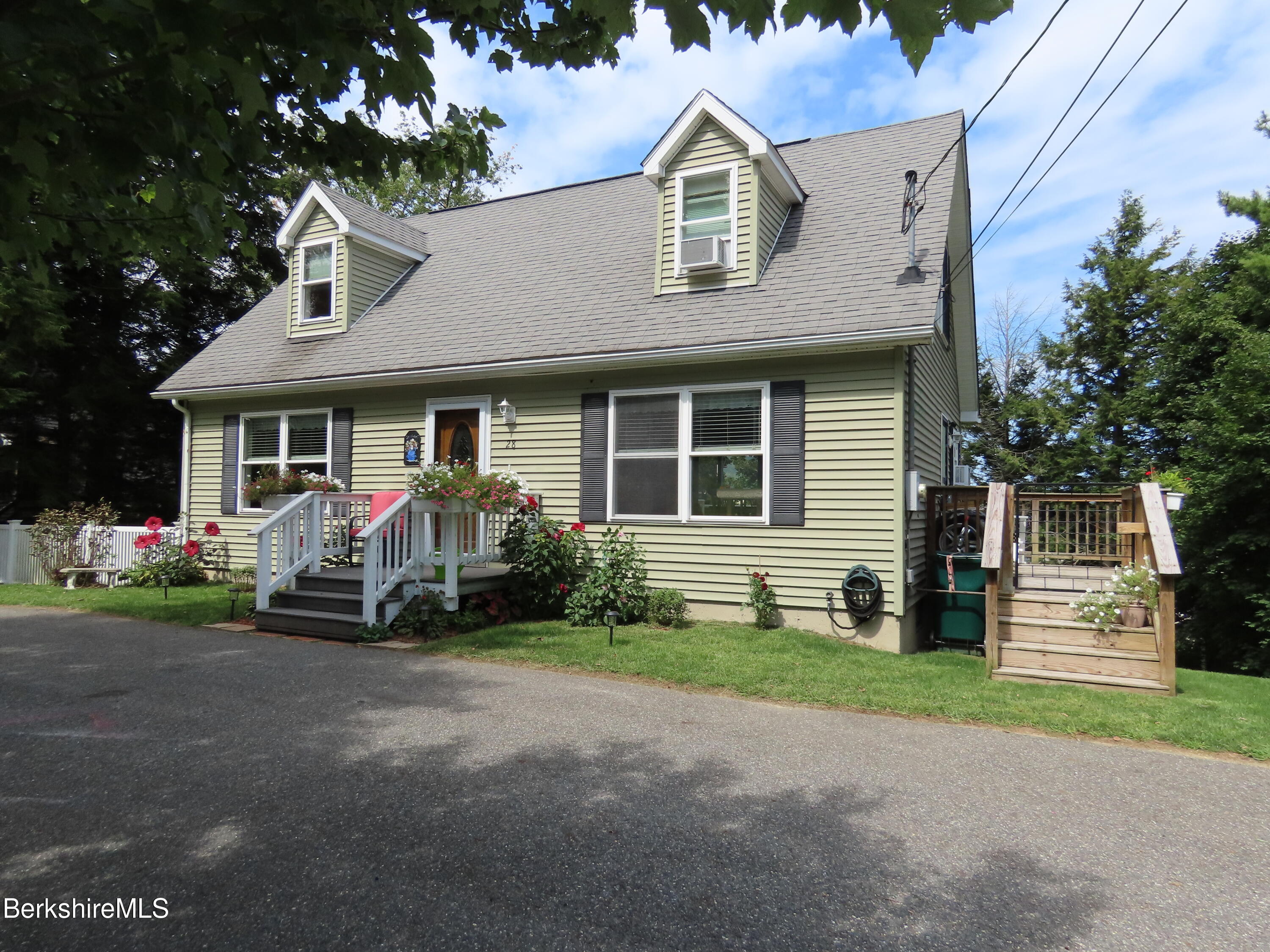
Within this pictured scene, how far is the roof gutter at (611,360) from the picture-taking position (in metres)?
7.53

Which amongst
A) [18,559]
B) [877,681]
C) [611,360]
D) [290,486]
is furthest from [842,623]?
[18,559]

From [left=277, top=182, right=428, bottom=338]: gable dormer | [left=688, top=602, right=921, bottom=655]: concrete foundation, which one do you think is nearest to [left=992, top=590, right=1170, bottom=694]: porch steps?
[left=688, top=602, right=921, bottom=655]: concrete foundation

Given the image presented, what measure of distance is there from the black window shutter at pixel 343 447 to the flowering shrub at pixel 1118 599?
895cm

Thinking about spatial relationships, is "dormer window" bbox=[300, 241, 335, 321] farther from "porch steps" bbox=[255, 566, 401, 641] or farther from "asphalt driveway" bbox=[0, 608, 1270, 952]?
"asphalt driveway" bbox=[0, 608, 1270, 952]

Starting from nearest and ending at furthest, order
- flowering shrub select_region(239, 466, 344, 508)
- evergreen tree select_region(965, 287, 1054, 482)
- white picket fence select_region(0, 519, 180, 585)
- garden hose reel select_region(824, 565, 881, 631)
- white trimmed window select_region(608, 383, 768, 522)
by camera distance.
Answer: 1. garden hose reel select_region(824, 565, 881, 631)
2. white trimmed window select_region(608, 383, 768, 522)
3. flowering shrub select_region(239, 466, 344, 508)
4. white picket fence select_region(0, 519, 180, 585)
5. evergreen tree select_region(965, 287, 1054, 482)

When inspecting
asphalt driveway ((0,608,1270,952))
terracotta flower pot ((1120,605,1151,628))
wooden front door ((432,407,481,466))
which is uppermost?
wooden front door ((432,407,481,466))

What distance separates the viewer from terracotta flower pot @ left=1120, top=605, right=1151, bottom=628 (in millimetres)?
6508

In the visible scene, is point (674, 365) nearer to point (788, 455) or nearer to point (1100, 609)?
point (788, 455)

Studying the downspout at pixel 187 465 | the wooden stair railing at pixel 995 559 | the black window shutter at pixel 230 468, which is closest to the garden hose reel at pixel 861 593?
the wooden stair railing at pixel 995 559

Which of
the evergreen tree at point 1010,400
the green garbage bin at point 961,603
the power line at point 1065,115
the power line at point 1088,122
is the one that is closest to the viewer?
the power line at point 1088,122

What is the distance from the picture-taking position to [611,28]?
8.42 ft

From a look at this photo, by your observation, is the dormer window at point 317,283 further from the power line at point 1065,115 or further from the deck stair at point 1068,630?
the deck stair at point 1068,630

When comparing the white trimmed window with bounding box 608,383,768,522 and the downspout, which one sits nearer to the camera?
the white trimmed window with bounding box 608,383,768,522

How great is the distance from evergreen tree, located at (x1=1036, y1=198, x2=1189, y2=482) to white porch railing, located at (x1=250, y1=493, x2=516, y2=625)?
62.9ft
